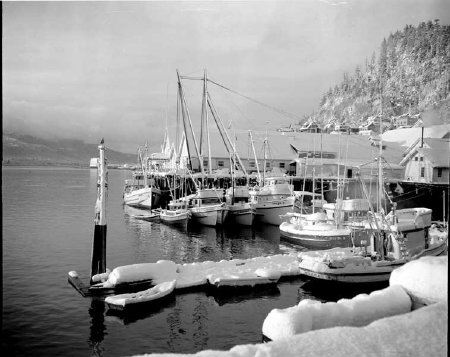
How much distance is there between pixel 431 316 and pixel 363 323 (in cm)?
133

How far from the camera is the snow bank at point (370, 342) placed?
16.9 ft

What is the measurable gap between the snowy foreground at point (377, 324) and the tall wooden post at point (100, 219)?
24.7 feet

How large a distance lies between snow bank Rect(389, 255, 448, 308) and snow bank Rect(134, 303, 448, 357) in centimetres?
118

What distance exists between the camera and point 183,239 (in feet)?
86.1

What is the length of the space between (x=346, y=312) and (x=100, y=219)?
872 cm

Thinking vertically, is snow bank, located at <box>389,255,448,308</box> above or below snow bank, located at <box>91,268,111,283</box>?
above

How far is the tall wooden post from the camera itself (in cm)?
1339

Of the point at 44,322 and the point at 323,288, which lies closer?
the point at 44,322

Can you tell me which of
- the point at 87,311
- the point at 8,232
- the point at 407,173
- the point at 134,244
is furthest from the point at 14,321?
the point at 407,173

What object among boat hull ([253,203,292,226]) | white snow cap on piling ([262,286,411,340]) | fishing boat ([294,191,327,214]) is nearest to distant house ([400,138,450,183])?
fishing boat ([294,191,327,214])

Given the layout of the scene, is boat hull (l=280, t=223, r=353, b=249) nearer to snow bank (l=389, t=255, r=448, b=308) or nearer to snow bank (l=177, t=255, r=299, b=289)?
snow bank (l=177, t=255, r=299, b=289)

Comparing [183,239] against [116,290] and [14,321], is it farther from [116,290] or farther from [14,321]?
[14,321]

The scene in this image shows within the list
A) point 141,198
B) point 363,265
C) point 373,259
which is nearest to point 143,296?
point 363,265

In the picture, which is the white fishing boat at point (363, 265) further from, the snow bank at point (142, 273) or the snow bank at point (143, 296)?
the snow bank at point (143, 296)
